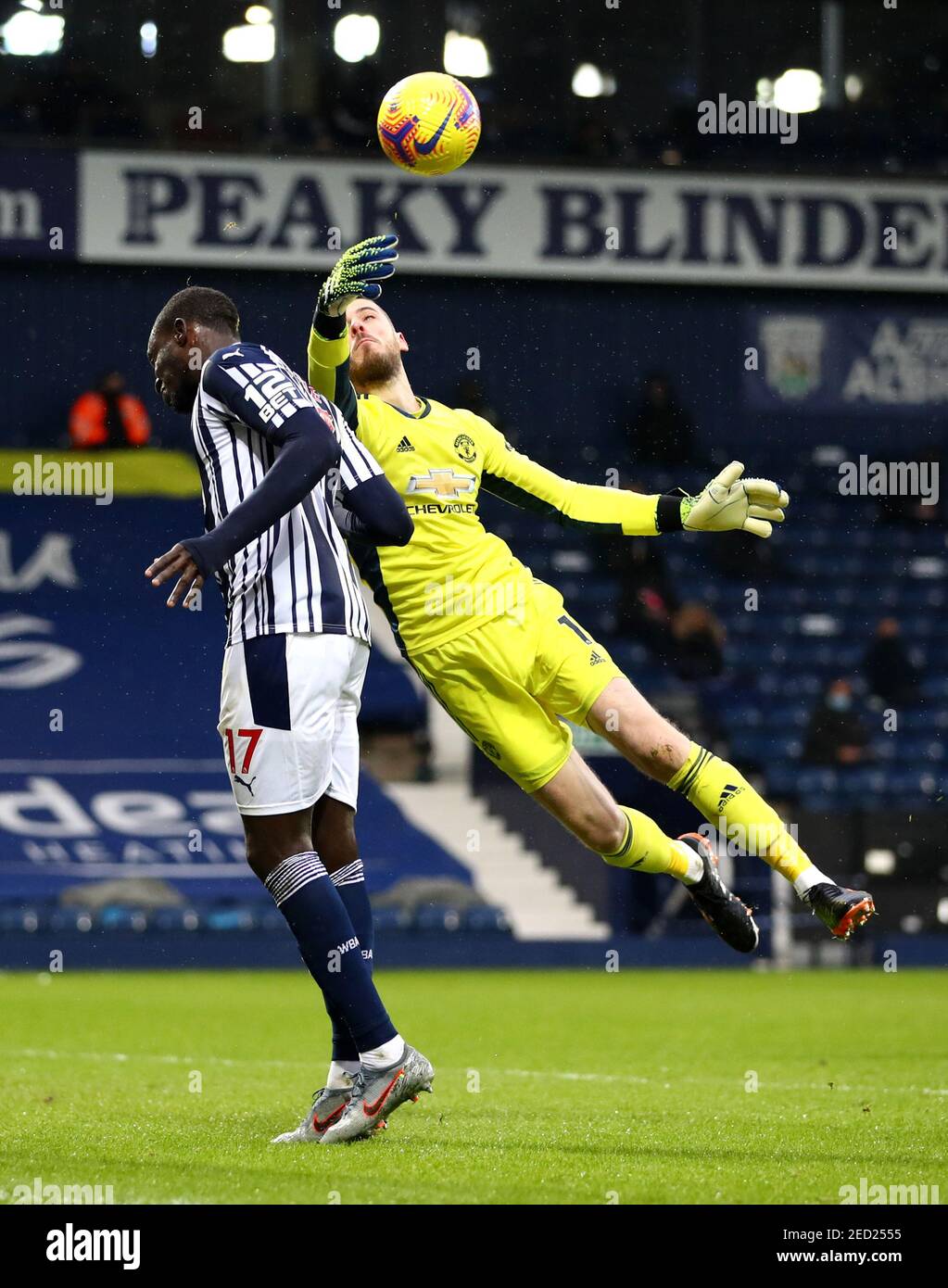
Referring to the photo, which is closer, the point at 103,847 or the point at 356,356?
the point at 356,356

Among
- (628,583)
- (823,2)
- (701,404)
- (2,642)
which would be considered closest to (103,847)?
(2,642)

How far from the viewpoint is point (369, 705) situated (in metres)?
16.3

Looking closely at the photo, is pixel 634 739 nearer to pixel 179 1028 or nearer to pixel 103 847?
pixel 179 1028

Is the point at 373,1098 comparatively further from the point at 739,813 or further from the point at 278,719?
the point at 739,813

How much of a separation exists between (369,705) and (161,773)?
1991mm

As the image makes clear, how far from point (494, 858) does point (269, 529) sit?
11275 mm

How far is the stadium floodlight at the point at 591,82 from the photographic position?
17.8 m

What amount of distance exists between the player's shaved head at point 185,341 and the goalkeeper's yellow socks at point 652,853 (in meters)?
2.10

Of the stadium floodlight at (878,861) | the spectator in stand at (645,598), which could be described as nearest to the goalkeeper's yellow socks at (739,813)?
the spectator in stand at (645,598)

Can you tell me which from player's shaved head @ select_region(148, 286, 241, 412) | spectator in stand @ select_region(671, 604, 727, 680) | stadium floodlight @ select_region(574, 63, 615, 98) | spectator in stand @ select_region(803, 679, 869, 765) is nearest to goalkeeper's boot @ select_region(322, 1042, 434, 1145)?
player's shaved head @ select_region(148, 286, 241, 412)

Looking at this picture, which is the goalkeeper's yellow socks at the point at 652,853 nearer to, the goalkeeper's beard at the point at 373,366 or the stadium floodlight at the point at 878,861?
the goalkeeper's beard at the point at 373,366

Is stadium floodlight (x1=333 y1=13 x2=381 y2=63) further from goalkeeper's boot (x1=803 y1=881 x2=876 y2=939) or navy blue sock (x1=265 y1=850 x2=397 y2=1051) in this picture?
navy blue sock (x1=265 y1=850 x2=397 y2=1051)

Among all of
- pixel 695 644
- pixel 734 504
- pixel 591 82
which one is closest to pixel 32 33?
pixel 591 82
